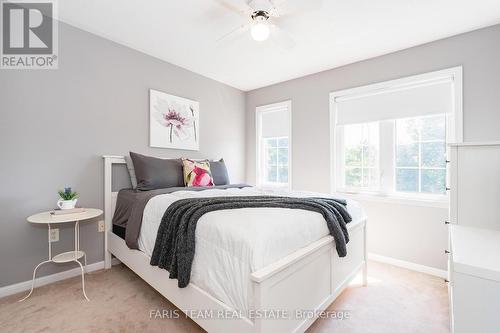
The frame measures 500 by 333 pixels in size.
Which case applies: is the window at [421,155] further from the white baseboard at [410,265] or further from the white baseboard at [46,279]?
the white baseboard at [46,279]

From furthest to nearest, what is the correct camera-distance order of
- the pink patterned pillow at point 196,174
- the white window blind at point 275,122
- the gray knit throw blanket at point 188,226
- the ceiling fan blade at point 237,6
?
1. the white window blind at point 275,122
2. the pink patterned pillow at point 196,174
3. the ceiling fan blade at point 237,6
4. the gray knit throw blanket at point 188,226

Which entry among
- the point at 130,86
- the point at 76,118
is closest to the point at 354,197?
the point at 130,86

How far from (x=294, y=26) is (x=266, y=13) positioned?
460 mm

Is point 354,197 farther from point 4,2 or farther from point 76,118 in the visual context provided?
point 4,2

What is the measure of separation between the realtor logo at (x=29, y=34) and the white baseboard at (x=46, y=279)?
6.08 ft

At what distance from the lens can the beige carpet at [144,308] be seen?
1.59 m

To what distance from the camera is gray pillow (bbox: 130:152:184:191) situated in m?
2.36

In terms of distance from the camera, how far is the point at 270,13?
200 cm

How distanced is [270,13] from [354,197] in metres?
2.29

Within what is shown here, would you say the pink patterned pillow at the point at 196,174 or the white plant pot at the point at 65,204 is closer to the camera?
the white plant pot at the point at 65,204

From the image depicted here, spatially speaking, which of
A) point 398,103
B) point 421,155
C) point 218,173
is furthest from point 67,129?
point 421,155

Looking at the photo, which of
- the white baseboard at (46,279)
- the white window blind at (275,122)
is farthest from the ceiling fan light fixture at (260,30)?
the white baseboard at (46,279)

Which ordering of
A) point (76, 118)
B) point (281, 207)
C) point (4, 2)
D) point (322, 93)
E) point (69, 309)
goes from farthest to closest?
1. point (322, 93)
2. point (76, 118)
3. point (4, 2)
4. point (69, 309)
5. point (281, 207)

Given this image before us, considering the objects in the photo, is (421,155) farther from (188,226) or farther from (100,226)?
(100,226)
